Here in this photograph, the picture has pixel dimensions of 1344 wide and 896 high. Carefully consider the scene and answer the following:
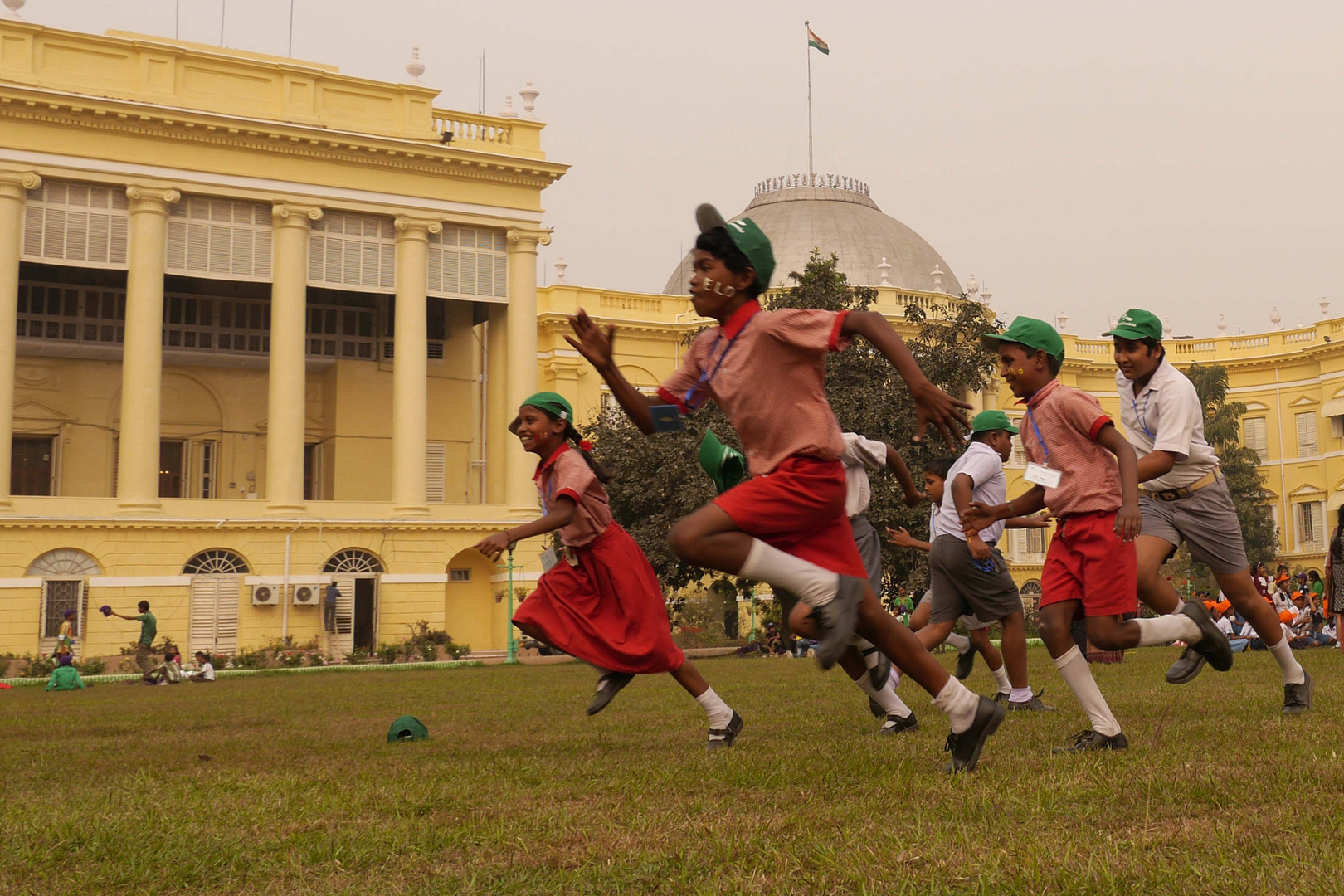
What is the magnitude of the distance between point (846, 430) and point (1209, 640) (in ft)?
64.0

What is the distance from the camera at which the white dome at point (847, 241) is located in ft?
192

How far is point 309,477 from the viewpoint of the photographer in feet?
133

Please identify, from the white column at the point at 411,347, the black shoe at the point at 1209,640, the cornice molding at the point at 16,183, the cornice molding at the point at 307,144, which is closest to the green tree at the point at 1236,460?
the cornice molding at the point at 307,144

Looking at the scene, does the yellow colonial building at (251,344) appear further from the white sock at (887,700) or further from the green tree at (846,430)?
the white sock at (887,700)

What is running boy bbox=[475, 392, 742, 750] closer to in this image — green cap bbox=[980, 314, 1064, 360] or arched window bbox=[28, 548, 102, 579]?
green cap bbox=[980, 314, 1064, 360]

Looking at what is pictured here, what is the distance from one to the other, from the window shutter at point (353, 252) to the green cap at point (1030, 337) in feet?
106

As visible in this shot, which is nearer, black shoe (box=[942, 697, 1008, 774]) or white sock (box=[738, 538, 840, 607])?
white sock (box=[738, 538, 840, 607])

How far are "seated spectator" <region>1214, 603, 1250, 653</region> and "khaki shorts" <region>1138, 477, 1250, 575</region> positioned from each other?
10503mm

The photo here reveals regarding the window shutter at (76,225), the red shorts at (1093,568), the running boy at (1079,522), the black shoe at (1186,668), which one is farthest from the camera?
the window shutter at (76,225)

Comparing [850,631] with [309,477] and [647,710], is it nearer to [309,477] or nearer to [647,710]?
[647,710]

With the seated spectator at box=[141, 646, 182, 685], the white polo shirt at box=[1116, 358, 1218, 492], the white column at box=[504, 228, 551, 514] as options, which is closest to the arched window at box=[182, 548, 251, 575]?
the white column at box=[504, 228, 551, 514]

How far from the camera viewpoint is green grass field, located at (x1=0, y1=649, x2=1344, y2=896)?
3146 mm

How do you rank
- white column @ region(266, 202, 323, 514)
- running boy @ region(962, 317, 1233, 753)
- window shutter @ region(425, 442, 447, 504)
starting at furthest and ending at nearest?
window shutter @ region(425, 442, 447, 504), white column @ region(266, 202, 323, 514), running boy @ region(962, 317, 1233, 753)

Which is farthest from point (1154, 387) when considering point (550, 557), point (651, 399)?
point (550, 557)
